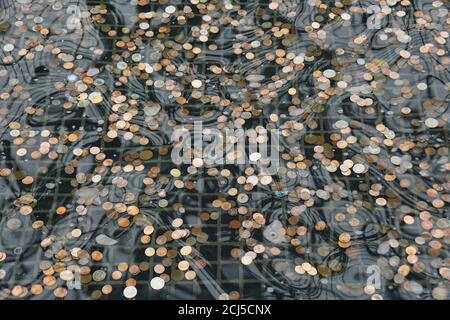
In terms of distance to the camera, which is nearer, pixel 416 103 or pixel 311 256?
pixel 311 256

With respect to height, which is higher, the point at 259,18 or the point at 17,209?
the point at 259,18

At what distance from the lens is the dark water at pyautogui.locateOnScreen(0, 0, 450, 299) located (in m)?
1.02

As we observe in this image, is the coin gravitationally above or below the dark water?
below

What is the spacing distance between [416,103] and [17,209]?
0.82 metres

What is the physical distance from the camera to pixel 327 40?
1305mm

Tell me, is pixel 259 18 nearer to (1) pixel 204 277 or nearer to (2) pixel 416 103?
(2) pixel 416 103

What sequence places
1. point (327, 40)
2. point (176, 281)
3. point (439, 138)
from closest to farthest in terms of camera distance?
point (176, 281) < point (439, 138) < point (327, 40)

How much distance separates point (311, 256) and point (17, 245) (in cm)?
53

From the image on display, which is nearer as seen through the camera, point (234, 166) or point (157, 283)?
point (157, 283)

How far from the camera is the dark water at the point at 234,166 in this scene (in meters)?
1.02

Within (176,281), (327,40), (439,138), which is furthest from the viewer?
(327,40)

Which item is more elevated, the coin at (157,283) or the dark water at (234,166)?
the dark water at (234,166)

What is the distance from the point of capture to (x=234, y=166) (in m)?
1.13

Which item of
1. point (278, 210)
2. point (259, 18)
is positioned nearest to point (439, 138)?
point (278, 210)
